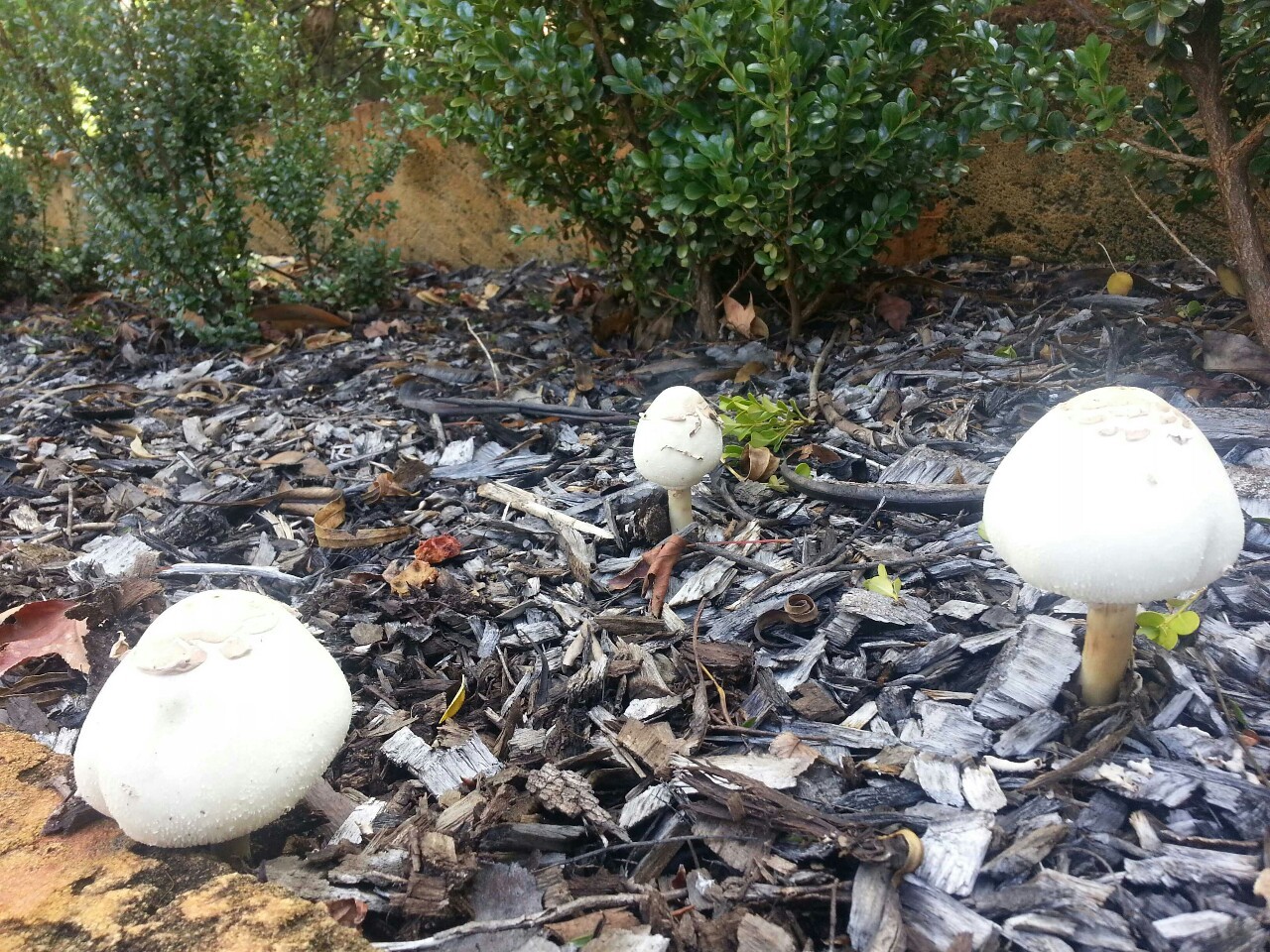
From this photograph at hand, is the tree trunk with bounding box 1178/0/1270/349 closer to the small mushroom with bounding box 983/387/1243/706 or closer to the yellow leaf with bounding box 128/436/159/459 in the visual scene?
the small mushroom with bounding box 983/387/1243/706

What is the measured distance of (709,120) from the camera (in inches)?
157

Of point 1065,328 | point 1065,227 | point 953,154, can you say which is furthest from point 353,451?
point 1065,227

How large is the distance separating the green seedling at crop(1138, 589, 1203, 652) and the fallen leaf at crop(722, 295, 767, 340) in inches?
104

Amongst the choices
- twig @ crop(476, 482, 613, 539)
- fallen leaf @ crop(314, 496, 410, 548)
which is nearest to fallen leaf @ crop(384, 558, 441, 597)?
fallen leaf @ crop(314, 496, 410, 548)

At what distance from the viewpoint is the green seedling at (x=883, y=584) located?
8.54 ft

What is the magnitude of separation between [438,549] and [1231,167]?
300 centimetres

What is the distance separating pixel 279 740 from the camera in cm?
177

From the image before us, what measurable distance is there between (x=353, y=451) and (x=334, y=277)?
2351 millimetres

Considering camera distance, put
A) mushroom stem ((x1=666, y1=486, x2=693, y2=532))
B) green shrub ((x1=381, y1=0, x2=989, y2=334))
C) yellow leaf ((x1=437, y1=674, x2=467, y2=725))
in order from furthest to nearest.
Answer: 1. green shrub ((x1=381, y1=0, x2=989, y2=334))
2. mushroom stem ((x1=666, y1=486, x2=693, y2=532))
3. yellow leaf ((x1=437, y1=674, x2=467, y2=725))

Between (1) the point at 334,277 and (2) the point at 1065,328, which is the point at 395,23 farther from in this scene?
(2) the point at 1065,328

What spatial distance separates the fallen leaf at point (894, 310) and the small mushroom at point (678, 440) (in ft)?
5.80

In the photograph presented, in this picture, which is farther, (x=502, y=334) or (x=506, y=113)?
(x=502, y=334)

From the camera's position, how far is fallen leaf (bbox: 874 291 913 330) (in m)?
4.45

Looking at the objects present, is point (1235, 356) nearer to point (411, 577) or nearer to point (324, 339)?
point (411, 577)
